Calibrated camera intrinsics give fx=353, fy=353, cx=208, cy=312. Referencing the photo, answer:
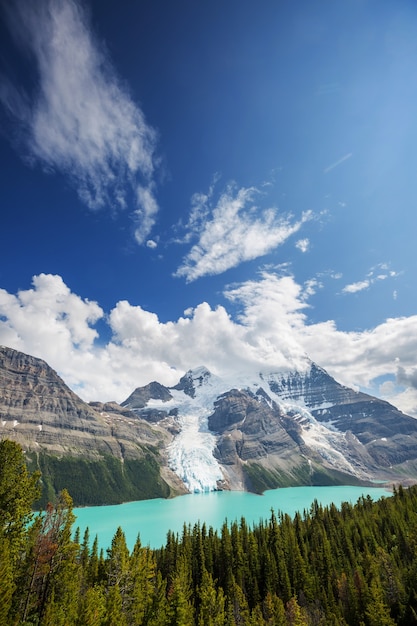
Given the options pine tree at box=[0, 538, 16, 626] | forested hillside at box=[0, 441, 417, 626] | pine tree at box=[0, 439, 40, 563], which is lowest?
forested hillside at box=[0, 441, 417, 626]

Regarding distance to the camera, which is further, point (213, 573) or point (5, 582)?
point (213, 573)

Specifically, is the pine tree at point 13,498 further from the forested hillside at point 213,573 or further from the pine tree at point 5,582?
the pine tree at point 5,582

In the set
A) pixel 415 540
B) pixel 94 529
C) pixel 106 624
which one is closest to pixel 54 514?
pixel 106 624

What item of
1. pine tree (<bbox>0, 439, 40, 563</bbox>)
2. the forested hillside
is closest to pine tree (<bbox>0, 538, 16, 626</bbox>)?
the forested hillside

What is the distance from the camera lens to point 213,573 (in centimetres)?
8700

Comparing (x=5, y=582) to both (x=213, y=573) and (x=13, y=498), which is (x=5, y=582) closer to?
(x=13, y=498)

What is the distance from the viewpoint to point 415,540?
239 ft

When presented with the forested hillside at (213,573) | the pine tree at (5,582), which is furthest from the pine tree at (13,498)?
the pine tree at (5,582)

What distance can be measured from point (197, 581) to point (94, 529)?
121 meters

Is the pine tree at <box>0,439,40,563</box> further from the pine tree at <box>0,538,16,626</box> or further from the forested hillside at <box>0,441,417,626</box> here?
the pine tree at <box>0,538,16,626</box>

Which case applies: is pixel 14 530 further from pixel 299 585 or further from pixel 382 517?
pixel 382 517

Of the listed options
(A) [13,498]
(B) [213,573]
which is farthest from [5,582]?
(B) [213,573]

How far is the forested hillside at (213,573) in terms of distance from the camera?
26.7 metres

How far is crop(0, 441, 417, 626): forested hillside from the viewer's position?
26672 mm
